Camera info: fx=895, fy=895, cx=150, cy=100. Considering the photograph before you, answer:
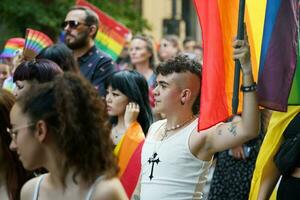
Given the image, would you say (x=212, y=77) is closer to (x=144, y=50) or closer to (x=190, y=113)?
(x=190, y=113)

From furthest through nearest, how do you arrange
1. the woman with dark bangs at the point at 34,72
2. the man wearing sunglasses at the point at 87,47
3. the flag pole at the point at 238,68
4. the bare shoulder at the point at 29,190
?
the man wearing sunglasses at the point at 87,47, the woman with dark bangs at the point at 34,72, the flag pole at the point at 238,68, the bare shoulder at the point at 29,190

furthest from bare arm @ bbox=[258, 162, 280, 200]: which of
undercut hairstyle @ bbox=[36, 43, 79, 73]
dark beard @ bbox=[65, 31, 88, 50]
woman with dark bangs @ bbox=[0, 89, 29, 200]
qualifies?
dark beard @ bbox=[65, 31, 88, 50]

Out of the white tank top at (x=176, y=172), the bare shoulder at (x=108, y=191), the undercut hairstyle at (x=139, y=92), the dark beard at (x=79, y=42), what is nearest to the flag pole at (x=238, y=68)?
the white tank top at (x=176, y=172)

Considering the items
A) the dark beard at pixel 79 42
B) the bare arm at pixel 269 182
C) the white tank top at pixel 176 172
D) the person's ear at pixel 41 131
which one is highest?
the dark beard at pixel 79 42

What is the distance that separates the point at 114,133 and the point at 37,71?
1829 millimetres

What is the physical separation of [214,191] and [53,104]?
378 centimetres

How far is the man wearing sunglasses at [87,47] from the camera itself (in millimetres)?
7811

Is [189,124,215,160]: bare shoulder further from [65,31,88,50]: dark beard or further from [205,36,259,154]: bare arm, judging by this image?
[65,31,88,50]: dark beard

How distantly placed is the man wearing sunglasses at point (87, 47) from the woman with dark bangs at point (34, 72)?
2.17 metres

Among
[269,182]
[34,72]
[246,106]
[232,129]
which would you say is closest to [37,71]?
[34,72]

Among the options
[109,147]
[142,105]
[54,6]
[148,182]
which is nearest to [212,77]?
[148,182]

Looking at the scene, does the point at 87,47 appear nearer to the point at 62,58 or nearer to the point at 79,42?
the point at 79,42

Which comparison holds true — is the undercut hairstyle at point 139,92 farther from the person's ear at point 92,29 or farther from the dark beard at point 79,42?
the person's ear at point 92,29

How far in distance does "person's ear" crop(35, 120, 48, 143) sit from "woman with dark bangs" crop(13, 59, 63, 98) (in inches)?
64.2
